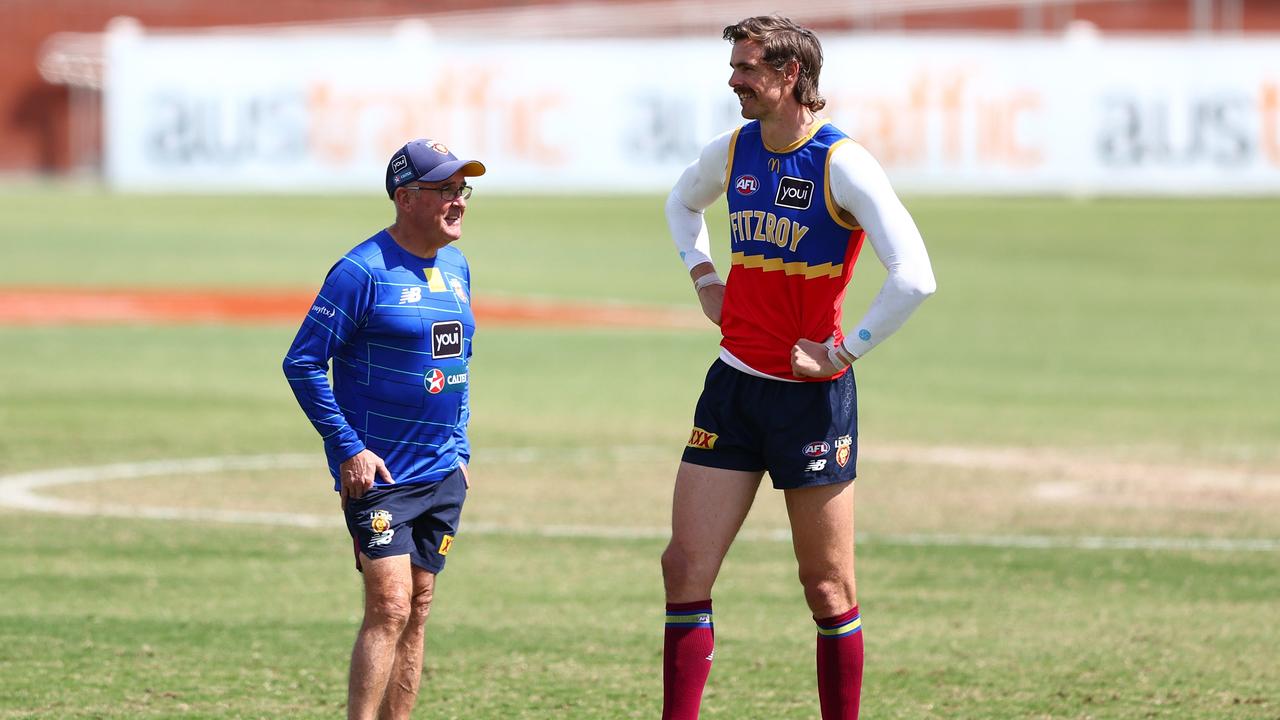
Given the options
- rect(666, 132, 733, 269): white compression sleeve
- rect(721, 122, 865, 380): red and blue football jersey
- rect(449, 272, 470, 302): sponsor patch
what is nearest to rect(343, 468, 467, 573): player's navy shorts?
rect(449, 272, 470, 302): sponsor patch

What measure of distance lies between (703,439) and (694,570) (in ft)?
1.35

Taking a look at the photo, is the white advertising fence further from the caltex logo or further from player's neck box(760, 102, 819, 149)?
the caltex logo

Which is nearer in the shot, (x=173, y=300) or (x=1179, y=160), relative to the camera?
(x=173, y=300)

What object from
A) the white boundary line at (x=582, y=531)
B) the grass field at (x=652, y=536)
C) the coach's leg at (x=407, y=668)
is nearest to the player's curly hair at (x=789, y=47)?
the coach's leg at (x=407, y=668)

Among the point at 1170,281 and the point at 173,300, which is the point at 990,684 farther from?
the point at 1170,281

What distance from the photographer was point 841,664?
6430 mm

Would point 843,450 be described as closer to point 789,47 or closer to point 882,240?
point 882,240

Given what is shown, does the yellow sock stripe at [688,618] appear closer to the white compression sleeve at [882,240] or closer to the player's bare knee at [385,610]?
the player's bare knee at [385,610]

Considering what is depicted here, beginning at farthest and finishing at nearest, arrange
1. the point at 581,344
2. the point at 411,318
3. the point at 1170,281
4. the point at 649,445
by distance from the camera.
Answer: the point at 1170,281
the point at 581,344
the point at 649,445
the point at 411,318

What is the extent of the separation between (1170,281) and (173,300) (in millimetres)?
14370

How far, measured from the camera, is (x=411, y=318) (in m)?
6.20

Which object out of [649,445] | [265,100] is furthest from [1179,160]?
[649,445]

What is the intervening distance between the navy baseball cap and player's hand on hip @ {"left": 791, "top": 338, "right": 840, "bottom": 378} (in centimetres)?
110

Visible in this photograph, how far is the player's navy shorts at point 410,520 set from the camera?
20.2ft
